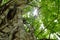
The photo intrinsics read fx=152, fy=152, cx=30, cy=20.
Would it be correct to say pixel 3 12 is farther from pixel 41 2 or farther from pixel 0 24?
pixel 41 2

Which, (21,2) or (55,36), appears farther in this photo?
(55,36)

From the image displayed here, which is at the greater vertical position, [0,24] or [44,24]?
[0,24]

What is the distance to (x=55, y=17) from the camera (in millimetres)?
5141

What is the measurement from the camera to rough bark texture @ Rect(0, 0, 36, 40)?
3013 millimetres

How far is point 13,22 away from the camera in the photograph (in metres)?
3.30

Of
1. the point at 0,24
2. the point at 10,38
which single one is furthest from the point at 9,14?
the point at 10,38

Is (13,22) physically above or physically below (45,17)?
above

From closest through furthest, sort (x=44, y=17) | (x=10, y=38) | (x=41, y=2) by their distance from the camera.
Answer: (x=10, y=38), (x=41, y=2), (x=44, y=17)

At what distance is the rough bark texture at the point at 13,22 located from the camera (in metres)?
3.01

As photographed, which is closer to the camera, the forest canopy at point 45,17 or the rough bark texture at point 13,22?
the rough bark texture at point 13,22

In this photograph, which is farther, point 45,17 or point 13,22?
point 45,17

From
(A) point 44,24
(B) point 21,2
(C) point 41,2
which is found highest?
(B) point 21,2

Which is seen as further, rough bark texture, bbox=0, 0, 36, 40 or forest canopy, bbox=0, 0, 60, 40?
forest canopy, bbox=0, 0, 60, 40

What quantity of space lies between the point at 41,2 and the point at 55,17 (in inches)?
28.5
